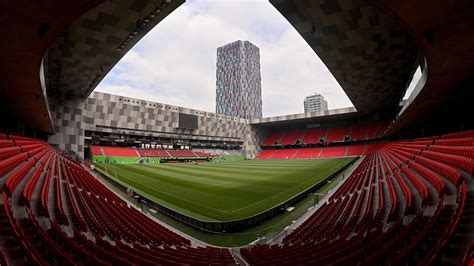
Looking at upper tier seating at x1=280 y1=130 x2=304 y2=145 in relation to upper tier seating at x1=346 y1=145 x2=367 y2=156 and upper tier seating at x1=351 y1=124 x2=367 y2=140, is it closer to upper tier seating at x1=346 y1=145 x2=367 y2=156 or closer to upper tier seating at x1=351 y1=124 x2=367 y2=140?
upper tier seating at x1=351 y1=124 x2=367 y2=140

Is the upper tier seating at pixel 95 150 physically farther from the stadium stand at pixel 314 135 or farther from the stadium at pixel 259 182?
the stadium stand at pixel 314 135

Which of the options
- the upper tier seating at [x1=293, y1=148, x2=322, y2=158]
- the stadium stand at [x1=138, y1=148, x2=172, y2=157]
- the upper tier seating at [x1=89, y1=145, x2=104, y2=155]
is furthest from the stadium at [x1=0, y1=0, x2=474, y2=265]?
the upper tier seating at [x1=293, y1=148, x2=322, y2=158]

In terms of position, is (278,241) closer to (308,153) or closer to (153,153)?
(153,153)

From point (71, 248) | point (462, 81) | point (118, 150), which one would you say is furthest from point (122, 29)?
point (118, 150)

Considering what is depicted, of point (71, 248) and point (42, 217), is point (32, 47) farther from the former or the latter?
point (71, 248)

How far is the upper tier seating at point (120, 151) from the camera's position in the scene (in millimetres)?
38888

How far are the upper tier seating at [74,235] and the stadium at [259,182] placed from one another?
0.18 ft

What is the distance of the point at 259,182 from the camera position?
2161 cm

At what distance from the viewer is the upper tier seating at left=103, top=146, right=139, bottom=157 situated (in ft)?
128

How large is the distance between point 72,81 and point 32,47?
2006cm

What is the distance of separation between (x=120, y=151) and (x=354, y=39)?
3920 centimetres

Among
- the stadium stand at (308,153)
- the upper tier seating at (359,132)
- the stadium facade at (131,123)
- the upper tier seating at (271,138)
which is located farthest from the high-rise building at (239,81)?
the upper tier seating at (359,132)

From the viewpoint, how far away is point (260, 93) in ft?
500

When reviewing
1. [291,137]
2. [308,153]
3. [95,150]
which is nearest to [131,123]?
[95,150]
